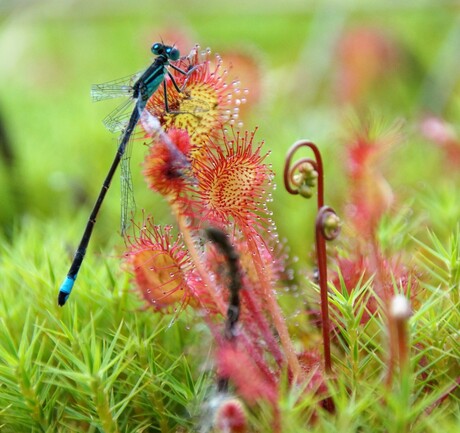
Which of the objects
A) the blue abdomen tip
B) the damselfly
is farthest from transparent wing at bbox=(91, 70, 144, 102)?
the blue abdomen tip

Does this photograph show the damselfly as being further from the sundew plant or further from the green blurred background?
the green blurred background

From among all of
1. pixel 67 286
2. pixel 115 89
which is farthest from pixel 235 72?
pixel 67 286

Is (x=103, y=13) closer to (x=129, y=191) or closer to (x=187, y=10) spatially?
(x=187, y=10)

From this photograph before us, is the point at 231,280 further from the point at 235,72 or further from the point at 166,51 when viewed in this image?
the point at 235,72

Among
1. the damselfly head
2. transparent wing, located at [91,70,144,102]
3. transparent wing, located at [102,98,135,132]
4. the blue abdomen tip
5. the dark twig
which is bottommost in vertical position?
the blue abdomen tip

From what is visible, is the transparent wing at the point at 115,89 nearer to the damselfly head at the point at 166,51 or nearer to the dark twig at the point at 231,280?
the damselfly head at the point at 166,51
